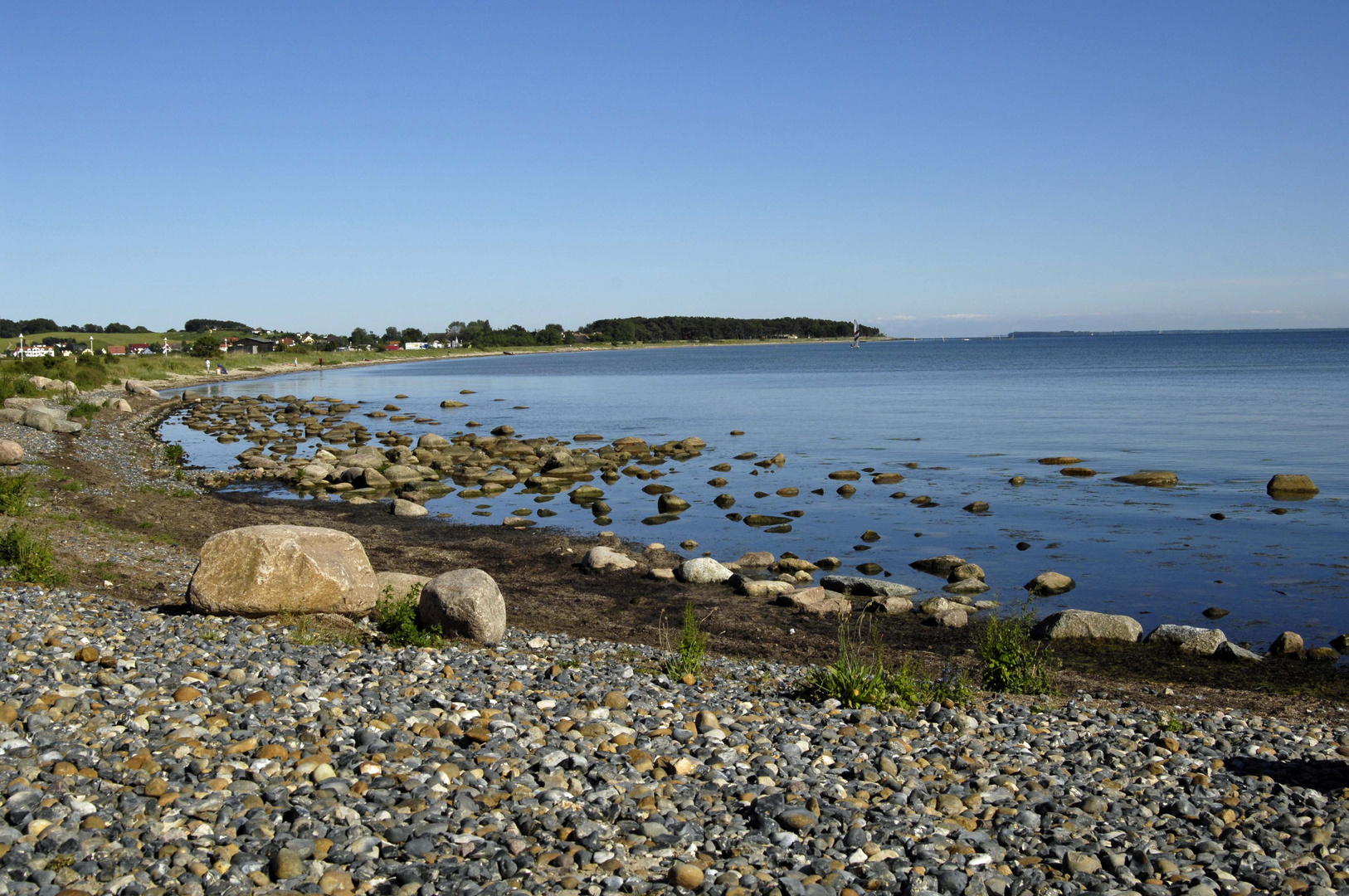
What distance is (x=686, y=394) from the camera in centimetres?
9106

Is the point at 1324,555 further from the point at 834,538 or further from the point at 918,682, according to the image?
the point at 918,682

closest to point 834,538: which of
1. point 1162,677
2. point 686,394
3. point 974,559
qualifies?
point 974,559

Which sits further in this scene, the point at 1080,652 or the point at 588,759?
the point at 1080,652

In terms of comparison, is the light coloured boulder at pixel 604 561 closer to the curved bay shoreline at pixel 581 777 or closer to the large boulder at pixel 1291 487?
the curved bay shoreline at pixel 581 777

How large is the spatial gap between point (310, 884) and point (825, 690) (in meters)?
6.43

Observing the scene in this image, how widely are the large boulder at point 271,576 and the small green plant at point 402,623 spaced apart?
46cm

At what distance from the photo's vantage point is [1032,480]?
3434 centimetres

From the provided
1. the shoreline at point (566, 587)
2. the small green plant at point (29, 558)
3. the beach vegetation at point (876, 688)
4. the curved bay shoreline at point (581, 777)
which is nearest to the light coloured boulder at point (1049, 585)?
the shoreline at point (566, 587)

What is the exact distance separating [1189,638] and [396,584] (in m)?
13.0

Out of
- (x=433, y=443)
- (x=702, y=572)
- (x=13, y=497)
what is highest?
(x=13, y=497)

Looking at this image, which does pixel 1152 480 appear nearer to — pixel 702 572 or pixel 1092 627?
pixel 1092 627

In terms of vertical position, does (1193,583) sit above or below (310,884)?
below

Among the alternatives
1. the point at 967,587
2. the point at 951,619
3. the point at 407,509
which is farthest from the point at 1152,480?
the point at 407,509

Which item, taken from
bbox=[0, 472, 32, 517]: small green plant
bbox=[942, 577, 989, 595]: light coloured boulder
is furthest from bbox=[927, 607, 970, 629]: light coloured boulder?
bbox=[0, 472, 32, 517]: small green plant
